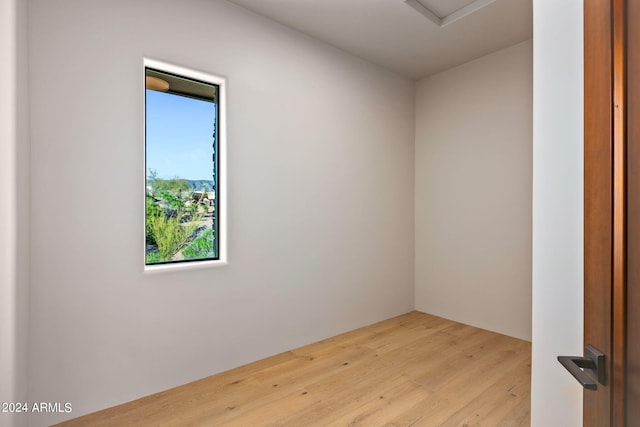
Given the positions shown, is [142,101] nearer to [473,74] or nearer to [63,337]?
[63,337]

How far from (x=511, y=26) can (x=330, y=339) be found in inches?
133

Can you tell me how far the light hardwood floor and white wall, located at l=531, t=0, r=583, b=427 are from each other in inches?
45.4

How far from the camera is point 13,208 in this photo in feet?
4.99

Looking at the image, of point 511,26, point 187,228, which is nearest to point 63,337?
point 187,228

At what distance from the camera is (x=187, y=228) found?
255 centimetres

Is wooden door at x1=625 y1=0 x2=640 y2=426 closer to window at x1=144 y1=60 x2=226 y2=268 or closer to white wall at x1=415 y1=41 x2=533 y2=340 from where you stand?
window at x1=144 y1=60 x2=226 y2=268

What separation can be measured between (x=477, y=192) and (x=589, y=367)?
10.4 feet

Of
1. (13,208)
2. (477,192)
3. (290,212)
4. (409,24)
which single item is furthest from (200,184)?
(477,192)

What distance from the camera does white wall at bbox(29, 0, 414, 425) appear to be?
6.31 feet

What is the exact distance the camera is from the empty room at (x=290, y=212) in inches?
58.7

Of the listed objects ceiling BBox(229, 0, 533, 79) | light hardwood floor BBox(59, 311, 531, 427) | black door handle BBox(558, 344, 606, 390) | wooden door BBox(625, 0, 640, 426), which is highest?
ceiling BBox(229, 0, 533, 79)

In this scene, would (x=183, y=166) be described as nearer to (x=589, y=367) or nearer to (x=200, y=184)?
(x=200, y=184)

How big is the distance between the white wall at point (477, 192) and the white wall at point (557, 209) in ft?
8.04

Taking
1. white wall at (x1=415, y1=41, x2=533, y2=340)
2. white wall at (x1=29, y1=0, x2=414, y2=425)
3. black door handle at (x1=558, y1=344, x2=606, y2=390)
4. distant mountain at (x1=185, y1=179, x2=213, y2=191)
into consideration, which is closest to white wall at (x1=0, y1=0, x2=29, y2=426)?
white wall at (x1=29, y1=0, x2=414, y2=425)
